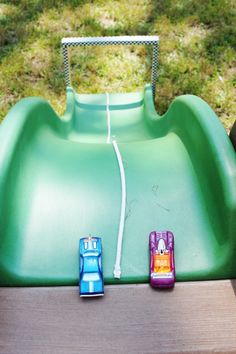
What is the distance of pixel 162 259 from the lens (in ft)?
4.09

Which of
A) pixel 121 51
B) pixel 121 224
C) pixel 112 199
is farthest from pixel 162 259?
pixel 121 51

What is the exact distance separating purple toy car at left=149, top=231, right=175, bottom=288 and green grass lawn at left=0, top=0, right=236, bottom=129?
1548 mm

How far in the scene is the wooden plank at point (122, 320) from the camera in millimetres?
1096

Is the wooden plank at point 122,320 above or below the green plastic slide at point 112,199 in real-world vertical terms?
below

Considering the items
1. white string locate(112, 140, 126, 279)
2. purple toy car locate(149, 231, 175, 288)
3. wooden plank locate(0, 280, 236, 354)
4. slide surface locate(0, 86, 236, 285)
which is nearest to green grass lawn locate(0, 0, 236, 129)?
slide surface locate(0, 86, 236, 285)

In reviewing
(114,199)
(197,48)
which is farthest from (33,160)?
(197,48)

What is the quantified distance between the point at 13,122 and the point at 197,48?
202 centimetres

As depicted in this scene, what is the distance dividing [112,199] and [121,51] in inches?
79.3

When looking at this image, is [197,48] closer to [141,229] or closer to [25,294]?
[141,229]

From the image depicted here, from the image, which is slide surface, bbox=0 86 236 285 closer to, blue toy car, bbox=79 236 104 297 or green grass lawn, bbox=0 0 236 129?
blue toy car, bbox=79 236 104 297

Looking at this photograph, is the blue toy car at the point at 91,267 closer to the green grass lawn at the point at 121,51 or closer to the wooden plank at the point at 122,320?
the wooden plank at the point at 122,320

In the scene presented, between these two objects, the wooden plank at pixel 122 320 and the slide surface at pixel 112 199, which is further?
the slide surface at pixel 112 199

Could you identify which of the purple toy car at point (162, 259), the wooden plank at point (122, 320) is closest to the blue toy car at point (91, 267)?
the wooden plank at point (122, 320)

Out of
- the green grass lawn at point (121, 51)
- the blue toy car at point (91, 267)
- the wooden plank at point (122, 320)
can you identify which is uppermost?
the green grass lawn at point (121, 51)
